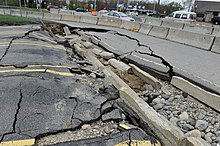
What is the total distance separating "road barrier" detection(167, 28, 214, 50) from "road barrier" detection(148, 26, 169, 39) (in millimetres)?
369

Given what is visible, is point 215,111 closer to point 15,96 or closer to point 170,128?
point 170,128

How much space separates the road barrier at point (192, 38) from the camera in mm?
9039

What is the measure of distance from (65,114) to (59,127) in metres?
0.35

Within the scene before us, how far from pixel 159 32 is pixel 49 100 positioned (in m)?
10.2

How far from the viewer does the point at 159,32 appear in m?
12.2

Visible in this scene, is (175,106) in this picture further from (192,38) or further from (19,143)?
(192,38)

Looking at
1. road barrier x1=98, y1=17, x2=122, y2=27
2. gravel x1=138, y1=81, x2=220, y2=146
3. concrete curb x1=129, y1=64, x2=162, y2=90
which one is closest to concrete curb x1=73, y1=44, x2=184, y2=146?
gravel x1=138, y1=81, x2=220, y2=146

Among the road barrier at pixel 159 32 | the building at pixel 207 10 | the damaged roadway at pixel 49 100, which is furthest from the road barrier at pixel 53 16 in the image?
the building at pixel 207 10

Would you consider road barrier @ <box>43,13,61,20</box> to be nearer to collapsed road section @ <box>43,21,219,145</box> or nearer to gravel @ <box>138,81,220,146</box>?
collapsed road section @ <box>43,21,219,145</box>

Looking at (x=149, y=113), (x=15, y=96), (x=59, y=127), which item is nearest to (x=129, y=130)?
(x=149, y=113)

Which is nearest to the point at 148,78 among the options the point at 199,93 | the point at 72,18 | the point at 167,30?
the point at 199,93

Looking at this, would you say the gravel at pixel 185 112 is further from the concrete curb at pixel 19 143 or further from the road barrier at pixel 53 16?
the road barrier at pixel 53 16

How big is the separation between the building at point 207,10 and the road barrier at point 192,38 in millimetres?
45363

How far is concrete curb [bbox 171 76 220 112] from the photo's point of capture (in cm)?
391
